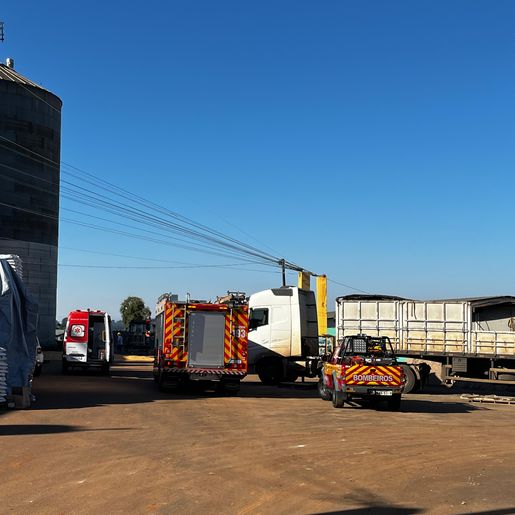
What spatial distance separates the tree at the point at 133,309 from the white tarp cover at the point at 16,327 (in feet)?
227

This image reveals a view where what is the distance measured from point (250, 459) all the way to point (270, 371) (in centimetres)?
1548

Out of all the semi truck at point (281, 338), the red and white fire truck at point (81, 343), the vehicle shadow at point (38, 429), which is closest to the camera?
the vehicle shadow at point (38, 429)

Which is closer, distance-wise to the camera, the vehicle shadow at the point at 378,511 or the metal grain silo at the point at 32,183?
the vehicle shadow at the point at 378,511

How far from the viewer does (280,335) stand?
24656 millimetres

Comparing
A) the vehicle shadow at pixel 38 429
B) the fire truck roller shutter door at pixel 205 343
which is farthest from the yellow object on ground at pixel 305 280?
the vehicle shadow at pixel 38 429

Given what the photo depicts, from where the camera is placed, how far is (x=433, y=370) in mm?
22516

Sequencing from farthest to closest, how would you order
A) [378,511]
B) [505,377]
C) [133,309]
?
[133,309] → [505,377] → [378,511]

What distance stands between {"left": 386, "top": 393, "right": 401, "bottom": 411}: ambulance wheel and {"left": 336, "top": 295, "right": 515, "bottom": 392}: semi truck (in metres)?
5.41

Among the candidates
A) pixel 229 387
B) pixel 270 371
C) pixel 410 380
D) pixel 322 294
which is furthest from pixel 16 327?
pixel 322 294

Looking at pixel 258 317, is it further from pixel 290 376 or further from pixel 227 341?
pixel 227 341

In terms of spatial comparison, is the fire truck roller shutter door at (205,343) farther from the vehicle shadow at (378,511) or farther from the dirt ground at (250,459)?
the vehicle shadow at (378,511)

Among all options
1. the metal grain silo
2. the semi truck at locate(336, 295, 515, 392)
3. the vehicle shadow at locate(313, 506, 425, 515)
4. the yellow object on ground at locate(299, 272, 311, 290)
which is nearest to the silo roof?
the metal grain silo

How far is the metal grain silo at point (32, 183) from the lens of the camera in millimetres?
48906

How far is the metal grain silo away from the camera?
48906 millimetres
